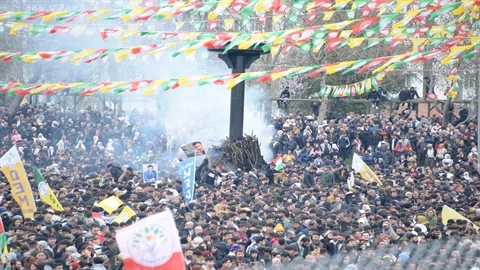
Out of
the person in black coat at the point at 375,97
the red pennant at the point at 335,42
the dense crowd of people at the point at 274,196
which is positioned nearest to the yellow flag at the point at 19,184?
the dense crowd of people at the point at 274,196

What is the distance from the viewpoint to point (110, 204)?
17047 millimetres

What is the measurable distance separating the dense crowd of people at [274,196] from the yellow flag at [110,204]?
4.1 inches

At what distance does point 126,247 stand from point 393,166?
62.0 feet

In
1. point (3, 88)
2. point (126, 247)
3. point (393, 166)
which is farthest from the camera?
point (393, 166)

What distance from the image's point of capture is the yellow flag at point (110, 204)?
16945 millimetres

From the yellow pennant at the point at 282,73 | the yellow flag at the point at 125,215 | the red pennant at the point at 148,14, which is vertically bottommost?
the yellow flag at the point at 125,215

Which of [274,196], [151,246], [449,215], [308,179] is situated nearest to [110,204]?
[274,196]

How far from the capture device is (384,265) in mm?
10031

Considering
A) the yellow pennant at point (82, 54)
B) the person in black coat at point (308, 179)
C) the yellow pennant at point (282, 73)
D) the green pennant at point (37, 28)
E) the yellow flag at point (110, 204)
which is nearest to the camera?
the yellow pennant at point (282, 73)

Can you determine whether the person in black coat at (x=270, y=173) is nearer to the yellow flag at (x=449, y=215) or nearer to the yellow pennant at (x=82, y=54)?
the yellow flag at (x=449, y=215)

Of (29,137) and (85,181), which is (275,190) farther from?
(29,137)

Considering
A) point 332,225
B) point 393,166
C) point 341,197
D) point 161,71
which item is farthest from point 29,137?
point 332,225

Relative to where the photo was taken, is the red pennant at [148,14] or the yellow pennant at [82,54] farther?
the red pennant at [148,14]

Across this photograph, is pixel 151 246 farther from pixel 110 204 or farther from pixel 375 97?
pixel 375 97
